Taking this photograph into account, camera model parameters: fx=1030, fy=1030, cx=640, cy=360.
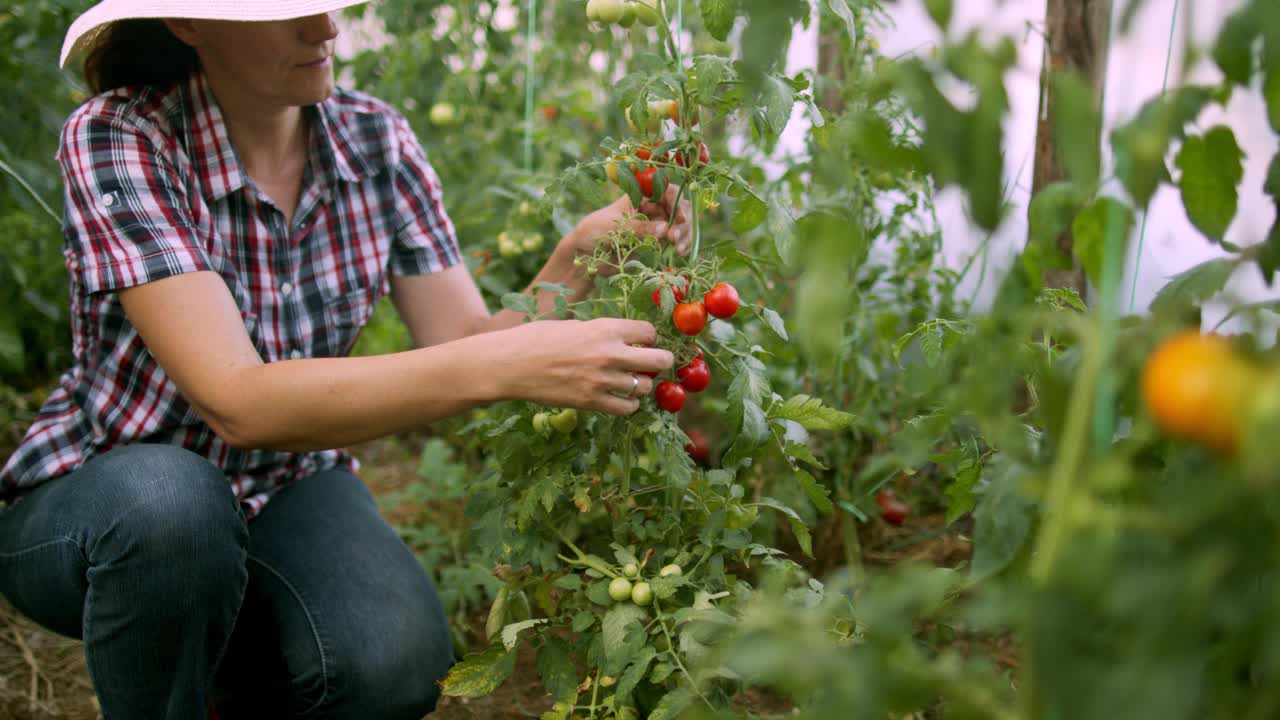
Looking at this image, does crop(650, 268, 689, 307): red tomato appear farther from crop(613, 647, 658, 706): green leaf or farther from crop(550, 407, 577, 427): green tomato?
crop(613, 647, 658, 706): green leaf

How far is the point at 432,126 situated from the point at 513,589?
1691 mm

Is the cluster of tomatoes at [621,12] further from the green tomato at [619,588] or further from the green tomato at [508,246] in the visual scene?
the green tomato at [508,246]

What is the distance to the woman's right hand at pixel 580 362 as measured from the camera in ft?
3.40

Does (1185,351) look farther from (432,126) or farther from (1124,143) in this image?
(432,126)

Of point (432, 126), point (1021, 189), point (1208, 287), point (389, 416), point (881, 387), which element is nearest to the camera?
point (1208, 287)

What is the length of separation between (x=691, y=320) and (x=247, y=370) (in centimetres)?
53

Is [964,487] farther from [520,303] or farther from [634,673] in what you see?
[520,303]

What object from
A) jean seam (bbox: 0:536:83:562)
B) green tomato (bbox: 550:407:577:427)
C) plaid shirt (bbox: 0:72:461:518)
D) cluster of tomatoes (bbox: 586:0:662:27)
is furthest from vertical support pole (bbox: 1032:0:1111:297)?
jean seam (bbox: 0:536:83:562)

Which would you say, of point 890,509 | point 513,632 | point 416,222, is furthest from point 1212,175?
point 890,509

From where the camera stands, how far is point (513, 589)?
1274 millimetres

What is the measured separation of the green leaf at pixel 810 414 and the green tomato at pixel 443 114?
1.49m

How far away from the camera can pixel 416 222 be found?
164 centimetres

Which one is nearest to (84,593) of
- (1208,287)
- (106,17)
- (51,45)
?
(106,17)

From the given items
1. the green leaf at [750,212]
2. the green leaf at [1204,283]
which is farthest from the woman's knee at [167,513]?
the green leaf at [1204,283]
